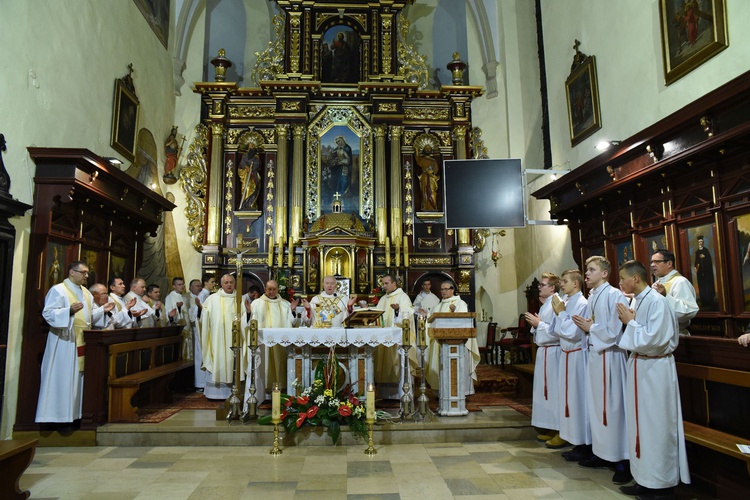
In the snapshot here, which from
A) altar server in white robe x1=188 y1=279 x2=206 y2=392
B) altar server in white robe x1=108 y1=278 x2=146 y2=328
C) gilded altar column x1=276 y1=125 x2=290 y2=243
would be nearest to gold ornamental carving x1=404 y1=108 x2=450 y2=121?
gilded altar column x1=276 y1=125 x2=290 y2=243

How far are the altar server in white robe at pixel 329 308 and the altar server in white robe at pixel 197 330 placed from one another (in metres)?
2.94

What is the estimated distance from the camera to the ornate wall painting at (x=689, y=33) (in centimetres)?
599

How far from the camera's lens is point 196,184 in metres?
12.8

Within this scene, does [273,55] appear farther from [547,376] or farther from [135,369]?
[547,376]

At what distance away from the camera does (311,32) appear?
42.8 ft

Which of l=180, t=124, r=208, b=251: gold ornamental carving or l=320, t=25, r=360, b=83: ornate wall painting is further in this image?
l=320, t=25, r=360, b=83: ornate wall painting

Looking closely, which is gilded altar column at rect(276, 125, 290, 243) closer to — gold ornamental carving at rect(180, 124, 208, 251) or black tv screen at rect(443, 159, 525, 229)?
gold ornamental carving at rect(180, 124, 208, 251)

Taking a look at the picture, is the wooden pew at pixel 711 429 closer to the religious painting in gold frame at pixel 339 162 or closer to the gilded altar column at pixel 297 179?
the religious painting in gold frame at pixel 339 162

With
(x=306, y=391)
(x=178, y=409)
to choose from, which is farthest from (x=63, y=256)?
(x=306, y=391)

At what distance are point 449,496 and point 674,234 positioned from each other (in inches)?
179

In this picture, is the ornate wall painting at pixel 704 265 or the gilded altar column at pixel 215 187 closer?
the ornate wall painting at pixel 704 265

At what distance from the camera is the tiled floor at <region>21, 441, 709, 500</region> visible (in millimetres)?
4445

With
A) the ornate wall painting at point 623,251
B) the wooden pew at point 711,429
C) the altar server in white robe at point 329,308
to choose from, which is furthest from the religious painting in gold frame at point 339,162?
the wooden pew at point 711,429

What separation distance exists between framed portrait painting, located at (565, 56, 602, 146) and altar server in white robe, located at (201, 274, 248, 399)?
21.4 ft
